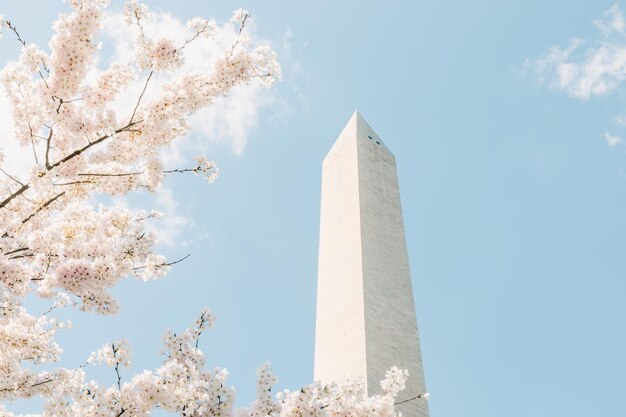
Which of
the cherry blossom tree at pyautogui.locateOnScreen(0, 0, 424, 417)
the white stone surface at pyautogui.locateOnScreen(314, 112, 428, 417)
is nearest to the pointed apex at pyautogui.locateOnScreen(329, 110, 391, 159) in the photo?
the white stone surface at pyautogui.locateOnScreen(314, 112, 428, 417)

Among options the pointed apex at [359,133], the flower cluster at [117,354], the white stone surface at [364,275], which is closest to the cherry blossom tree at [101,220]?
the flower cluster at [117,354]

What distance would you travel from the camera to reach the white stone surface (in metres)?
13.6

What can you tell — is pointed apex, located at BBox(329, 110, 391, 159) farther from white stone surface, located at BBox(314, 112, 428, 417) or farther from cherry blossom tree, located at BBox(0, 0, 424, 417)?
cherry blossom tree, located at BBox(0, 0, 424, 417)

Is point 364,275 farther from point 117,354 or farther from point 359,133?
point 117,354

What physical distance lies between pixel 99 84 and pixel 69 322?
3.18m

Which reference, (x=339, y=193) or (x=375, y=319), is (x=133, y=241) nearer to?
(x=375, y=319)

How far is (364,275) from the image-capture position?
14.7m

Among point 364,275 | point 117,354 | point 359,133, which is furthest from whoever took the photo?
point 359,133

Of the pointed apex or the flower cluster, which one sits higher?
the pointed apex

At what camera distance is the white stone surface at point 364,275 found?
13.6 m

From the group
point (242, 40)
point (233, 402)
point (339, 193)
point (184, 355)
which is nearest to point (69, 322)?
point (184, 355)

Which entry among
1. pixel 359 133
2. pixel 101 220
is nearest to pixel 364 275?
pixel 359 133

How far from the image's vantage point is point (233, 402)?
16.2ft

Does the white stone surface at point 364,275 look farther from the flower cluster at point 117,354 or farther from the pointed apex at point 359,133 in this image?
the flower cluster at point 117,354
